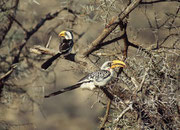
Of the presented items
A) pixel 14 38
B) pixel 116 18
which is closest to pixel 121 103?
pixel 116 18

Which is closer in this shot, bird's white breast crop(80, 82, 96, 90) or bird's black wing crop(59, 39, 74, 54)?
bird's white breast crop(80, 82, 96, 90)

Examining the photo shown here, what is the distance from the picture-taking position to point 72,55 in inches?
146

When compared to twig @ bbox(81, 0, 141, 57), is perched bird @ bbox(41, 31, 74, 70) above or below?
below

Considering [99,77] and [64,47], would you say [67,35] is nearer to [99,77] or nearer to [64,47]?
[64,47]

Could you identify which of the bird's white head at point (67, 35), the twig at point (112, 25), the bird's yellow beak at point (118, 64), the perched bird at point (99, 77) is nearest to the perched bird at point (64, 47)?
the bird's white head at point (67, 35)

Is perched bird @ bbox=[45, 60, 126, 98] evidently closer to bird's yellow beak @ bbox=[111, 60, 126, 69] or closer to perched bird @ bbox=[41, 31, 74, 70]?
bird's yellow beak @ bbox=[111, 60, 126, 69]

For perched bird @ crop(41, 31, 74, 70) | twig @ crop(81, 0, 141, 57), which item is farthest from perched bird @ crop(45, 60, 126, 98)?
perched bird @ crop(41, 31, 74, 70)

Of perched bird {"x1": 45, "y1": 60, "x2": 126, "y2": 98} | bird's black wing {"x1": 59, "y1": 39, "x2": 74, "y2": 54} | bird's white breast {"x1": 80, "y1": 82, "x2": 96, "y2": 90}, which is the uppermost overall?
bird's black wing {"x1": 59, "y1": 39, "x2": 74, "y2": 54}

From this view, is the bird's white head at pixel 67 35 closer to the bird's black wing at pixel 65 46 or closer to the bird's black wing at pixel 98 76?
the bird's black wing at pixel 65 46

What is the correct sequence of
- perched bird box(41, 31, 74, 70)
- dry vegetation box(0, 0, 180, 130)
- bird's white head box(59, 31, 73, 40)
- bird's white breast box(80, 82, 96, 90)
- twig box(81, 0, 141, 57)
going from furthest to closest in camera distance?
bird's white head box(59, 31, 73, 40)
perched bird box(41, 31, 74, 70)
bird's white breast box(80, 82, 96, 90)
twig box(81, 0, 141, 57)
dry vegetation box(0, 0, 180, 130)

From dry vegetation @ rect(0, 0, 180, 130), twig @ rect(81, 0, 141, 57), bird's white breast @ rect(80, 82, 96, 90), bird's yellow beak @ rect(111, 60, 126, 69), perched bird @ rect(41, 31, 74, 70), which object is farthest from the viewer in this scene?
perched bird @ rect(41, 31, 74, 70)

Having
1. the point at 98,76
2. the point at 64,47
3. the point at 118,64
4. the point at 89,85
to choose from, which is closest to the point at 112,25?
the point at 118,64

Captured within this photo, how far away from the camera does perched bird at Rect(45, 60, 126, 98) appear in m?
3.18

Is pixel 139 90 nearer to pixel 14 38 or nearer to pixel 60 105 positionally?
pixel 14 38
